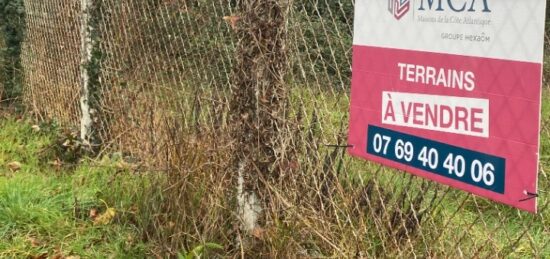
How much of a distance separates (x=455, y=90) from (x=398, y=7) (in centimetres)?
41

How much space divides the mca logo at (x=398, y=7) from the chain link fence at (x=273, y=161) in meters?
0.37

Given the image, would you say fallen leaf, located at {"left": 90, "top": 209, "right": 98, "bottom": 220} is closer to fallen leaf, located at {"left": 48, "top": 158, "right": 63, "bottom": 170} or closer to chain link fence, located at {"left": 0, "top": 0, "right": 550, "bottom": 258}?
chain link fence, located at {"left": 0, "top": 0, "right": 550, "bottom": 258}

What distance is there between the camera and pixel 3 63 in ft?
23.4

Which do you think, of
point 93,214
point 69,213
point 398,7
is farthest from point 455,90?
point 69,213

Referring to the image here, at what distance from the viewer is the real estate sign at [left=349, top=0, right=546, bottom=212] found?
2.21 metres

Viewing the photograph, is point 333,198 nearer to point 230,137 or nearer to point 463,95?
point 230,137

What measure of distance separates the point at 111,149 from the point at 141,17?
96 centimetres

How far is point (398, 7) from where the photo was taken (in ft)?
8.57

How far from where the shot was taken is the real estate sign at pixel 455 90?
7.24 feet

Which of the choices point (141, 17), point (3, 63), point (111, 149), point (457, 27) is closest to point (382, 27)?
point (457, 27)

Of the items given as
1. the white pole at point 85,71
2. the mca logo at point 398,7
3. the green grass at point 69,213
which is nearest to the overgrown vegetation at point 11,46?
the white pole at point 85,71

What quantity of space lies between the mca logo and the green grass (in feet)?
5.91

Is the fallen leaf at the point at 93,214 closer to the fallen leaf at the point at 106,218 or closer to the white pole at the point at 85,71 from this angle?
the fallen leaf at the point at 106,218

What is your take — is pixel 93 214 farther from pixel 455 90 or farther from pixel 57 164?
pixel 455 90
